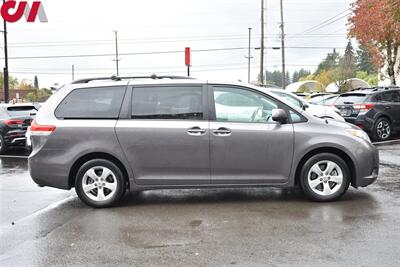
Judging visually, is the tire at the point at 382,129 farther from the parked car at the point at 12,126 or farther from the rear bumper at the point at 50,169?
the parked car at the point at 12,126

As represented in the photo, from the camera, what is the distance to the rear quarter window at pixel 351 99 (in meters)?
13.5

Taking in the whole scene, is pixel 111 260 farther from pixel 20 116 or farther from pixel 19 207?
pixel 20 116

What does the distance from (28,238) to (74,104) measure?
6.83 ft

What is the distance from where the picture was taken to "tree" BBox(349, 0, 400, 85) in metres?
22.2

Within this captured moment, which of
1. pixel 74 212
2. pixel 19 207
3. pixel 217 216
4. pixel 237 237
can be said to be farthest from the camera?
pixel 19 207

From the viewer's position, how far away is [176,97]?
21.4 ft

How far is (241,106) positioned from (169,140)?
3.64ft

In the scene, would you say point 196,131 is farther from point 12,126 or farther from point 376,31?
point 376,31

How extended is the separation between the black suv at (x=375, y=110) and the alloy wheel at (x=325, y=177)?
7.33m

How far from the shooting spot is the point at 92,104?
21.6ft

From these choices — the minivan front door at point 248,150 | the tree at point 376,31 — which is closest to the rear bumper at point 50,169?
the minivan front door at point 248,150

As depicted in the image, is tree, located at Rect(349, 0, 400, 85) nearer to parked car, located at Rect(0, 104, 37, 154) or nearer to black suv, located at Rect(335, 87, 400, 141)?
black suv, located at Rect(335, 87, 400, 141)

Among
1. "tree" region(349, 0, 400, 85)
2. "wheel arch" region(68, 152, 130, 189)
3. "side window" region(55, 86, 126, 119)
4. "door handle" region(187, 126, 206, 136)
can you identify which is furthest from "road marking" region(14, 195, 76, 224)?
"tree" region(349, 0, 400, 85)

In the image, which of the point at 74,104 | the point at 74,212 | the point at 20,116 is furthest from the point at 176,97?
the point at 20,116
